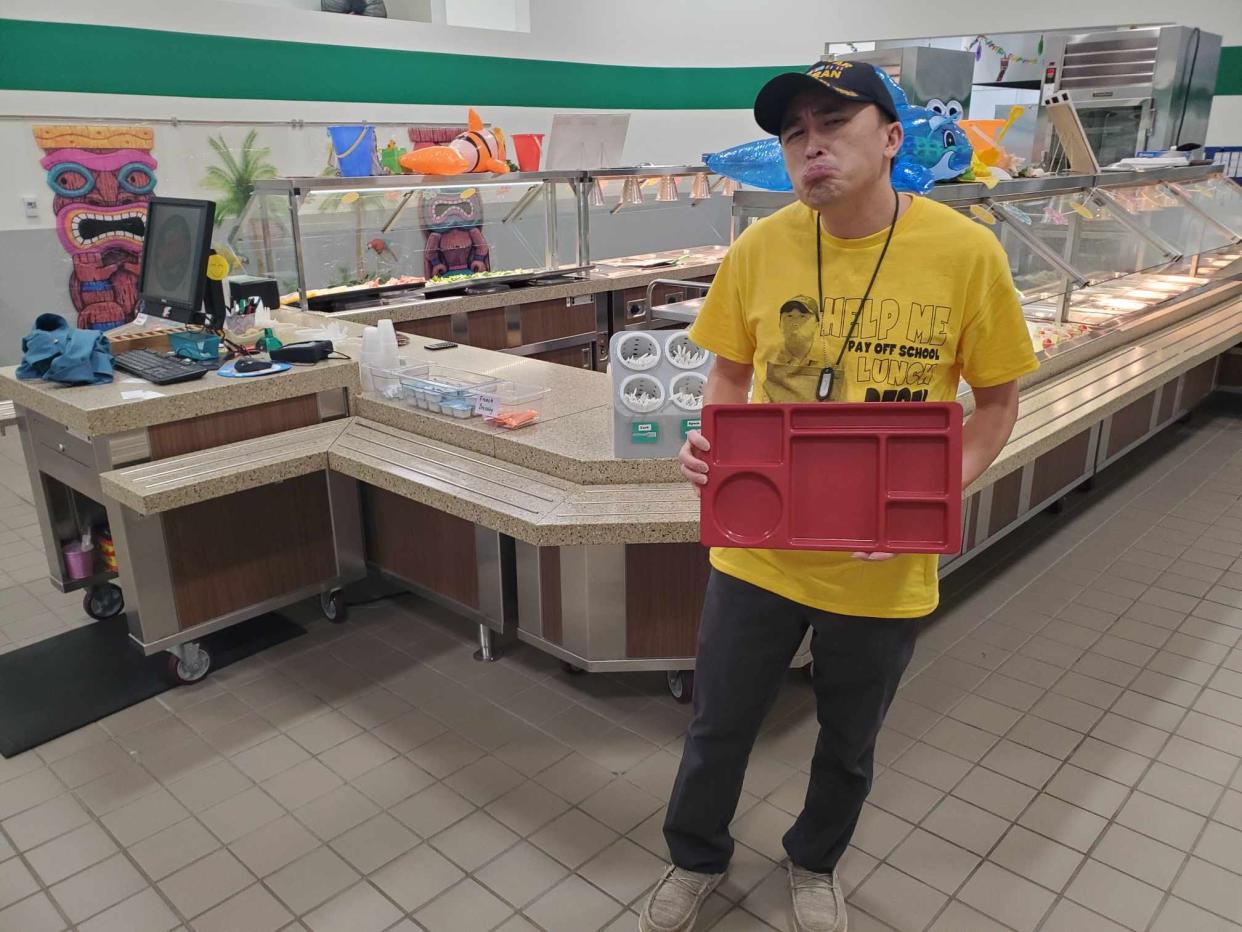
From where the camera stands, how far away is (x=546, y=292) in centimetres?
556

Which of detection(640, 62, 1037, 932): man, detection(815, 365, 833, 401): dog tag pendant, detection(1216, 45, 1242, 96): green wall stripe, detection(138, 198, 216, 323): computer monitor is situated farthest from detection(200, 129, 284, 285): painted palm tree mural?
detection(1216, 45, 1242, 96): green wall stripe

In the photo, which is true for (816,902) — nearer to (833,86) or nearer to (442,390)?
(833,86)

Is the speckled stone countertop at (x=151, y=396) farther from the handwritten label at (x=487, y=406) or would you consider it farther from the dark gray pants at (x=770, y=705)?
the dark gray pants at (x=770, y=705)

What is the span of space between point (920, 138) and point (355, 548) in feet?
8.21

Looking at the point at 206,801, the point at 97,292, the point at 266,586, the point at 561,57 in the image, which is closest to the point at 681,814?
the point at 206,801

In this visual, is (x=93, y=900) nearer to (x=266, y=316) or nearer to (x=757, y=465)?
(x=757, y=465)

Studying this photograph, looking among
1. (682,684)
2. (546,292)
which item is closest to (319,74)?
(546,292)

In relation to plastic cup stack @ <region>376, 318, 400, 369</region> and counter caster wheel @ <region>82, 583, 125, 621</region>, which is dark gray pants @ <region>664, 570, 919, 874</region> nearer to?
plastic cup stack @ <region>376, 318, 400, 369</region>

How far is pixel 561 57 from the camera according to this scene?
9.89m

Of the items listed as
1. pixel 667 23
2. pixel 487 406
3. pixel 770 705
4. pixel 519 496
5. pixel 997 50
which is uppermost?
pixel 667 23

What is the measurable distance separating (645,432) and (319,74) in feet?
22.9

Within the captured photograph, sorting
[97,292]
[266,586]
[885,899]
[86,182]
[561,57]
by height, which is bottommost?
[885,899]

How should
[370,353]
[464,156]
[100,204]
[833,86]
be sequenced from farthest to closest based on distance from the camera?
[100,204]
[464,156]
[370,353]
[833,86]

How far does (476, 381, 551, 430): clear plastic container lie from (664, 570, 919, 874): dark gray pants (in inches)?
45.1
